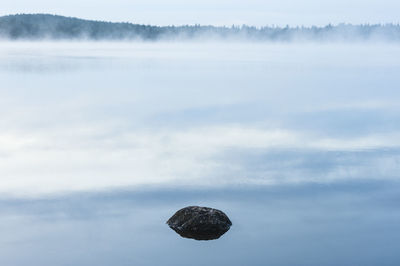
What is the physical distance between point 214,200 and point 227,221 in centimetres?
306

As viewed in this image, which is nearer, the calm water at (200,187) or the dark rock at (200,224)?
the calm water at (200,187)

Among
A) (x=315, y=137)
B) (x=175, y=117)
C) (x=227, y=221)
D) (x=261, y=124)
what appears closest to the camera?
(x=227, y=221)

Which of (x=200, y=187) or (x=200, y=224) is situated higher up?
(x=200, y=187)

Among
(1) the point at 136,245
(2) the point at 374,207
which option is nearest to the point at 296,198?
(2) the point at 374,207

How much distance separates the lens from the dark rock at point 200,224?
15.2m

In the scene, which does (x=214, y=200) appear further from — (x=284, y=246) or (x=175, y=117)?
(x=175, y=117)

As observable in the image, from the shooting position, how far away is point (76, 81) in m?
90.4

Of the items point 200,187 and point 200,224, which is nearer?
point 200,224

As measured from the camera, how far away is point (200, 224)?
15.2 metres

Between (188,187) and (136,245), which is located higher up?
(188,187)

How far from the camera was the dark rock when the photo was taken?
1516 centimetres

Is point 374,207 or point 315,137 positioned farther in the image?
point 315,137

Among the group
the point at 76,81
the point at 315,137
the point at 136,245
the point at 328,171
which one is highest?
the point at 76,81

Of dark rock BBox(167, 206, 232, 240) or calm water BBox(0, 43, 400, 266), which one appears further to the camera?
dark rock BBox(167, 206, 232, 240)
